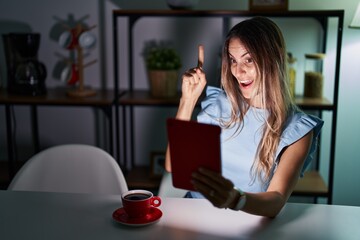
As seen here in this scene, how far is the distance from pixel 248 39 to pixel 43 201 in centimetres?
77

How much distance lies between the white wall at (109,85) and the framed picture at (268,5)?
27 cm

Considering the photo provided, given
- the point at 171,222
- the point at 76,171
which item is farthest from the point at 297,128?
the point at 76,171

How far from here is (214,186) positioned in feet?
3.75

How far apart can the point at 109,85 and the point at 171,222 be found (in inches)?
67.5

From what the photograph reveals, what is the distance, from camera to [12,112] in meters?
3.01

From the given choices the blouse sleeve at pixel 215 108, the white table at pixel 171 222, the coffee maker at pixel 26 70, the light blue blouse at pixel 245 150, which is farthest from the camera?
the coffee maker at pixel 26 70

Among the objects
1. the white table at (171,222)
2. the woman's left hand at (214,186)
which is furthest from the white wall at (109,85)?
the woman's left hand at (214,186)

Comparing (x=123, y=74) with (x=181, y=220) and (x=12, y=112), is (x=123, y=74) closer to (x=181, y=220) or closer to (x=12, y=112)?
(x=12, y=112)

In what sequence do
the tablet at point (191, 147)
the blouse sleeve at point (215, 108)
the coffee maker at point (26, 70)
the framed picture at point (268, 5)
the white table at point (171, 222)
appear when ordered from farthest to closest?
the coffee maker at point (26, 70), the framed picture at point (268, 5), the blouse sleeve at point (215, 108), the white table at point (171, 222), the tablet at point (191, 147)

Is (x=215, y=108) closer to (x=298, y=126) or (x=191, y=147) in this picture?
(x=298, y=126)

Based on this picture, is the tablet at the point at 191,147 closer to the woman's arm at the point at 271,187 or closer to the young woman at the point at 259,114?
the woman's arm at the point at 271,187

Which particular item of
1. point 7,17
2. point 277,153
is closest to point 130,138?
point 7,17

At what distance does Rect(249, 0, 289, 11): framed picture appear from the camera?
2.45m

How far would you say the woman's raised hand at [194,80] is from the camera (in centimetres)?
155
